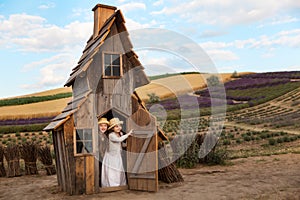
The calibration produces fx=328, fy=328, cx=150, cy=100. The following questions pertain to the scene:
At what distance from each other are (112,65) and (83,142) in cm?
240

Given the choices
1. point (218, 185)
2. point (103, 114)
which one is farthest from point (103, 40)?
point (218, 185)

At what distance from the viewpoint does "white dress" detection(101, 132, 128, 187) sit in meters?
9.22

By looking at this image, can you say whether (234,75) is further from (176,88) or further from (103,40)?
(103,40)

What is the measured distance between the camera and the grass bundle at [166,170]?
1013 centimetres

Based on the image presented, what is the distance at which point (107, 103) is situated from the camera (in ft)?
31.3

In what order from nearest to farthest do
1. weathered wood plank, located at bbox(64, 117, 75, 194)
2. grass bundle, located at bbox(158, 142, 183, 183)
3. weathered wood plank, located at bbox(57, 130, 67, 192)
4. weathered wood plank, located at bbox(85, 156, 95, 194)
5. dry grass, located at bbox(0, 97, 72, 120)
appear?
1. weathered wood plank, located at bbox(64, 117, 75, 194)
2. weathered wood plank, located at bbox(85, 156, 95, 194)
3. weathered wood plank, located at bbox(57, 130, 67, 192)
4. grass bundle, located at bbox(158, 142, 183, 183)
5. dry grass, located at bbox(0, 97, 72, 120)

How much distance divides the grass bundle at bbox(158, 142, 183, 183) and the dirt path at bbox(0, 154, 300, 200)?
35cm

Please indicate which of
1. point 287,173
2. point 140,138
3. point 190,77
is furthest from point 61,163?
point 190,77

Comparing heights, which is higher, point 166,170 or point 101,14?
point 101,14

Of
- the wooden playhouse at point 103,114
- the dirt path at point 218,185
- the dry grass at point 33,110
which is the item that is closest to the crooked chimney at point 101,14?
the wooden playhouse at point 103,114

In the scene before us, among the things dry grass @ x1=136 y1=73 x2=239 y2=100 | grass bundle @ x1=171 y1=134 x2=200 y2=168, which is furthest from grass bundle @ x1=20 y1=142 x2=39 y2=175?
dry grass @ x1=136 y1=73 x2=239 y2=100

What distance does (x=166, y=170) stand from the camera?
10.1m

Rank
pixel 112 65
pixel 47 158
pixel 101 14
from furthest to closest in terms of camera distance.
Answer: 1. pixel 47 158
2. pixel 101 14
3. pixel 112 65

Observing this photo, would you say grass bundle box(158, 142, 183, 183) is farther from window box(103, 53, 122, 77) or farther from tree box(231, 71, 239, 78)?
tree box(231, 71, 239, 78)
